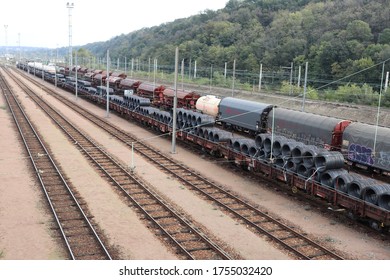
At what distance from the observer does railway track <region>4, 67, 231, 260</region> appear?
1254 cm

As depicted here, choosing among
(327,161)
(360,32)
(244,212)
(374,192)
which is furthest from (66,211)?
(360,32)

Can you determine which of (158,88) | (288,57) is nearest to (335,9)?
(288,57)

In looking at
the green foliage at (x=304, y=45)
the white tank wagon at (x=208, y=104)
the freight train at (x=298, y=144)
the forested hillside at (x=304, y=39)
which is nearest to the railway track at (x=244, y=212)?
the freight train at (x=298, y=144)

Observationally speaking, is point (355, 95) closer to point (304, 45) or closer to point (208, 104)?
point (208, 104)

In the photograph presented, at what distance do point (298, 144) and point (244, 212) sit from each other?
168 inches

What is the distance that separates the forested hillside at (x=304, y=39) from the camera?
5284 cm

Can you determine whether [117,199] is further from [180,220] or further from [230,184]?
A: [230,184]

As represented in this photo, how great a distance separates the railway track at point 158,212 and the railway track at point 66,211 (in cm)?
206

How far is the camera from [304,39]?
218 feet

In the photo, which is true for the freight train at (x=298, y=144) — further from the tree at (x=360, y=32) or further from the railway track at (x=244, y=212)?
the tree at (x=360, y=32)

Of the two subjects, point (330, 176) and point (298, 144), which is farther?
point (298, 144)

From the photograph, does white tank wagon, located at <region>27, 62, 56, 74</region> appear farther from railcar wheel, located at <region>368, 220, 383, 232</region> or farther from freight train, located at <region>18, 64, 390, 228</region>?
railcar wheel, located at <region>368, 220, 383, 232</region>

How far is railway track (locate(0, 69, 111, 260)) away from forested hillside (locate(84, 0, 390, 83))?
37522 millimetres

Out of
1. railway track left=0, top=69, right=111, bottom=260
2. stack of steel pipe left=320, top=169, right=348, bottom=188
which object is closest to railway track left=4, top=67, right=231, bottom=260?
railway track left=0, top=69, right=111, bottom=260
